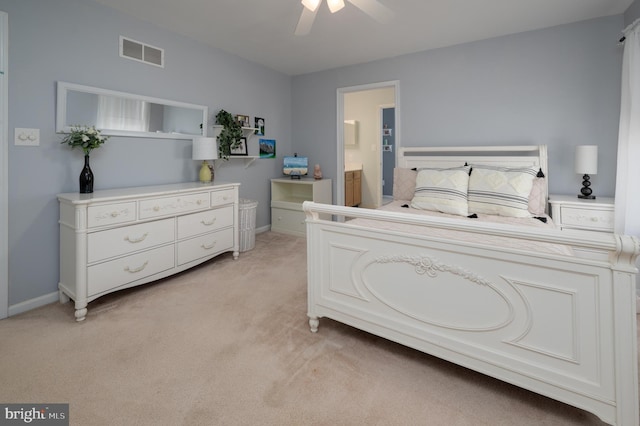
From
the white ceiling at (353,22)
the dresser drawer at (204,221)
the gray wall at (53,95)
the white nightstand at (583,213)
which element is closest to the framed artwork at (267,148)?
the gray wall at (53,95)

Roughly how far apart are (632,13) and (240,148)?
13.6 ft

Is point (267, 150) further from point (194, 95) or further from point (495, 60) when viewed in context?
point (495, 60)

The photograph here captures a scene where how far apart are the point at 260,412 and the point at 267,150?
3828 millimetres

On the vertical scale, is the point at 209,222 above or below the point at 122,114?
below

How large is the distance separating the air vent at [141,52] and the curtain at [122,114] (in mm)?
420

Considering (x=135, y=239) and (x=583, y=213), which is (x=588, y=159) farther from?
(x=135, y=239)

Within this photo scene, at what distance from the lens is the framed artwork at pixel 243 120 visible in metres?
4.08

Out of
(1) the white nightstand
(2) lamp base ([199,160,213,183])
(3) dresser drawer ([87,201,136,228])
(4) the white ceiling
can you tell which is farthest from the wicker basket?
(1) the white nightstand

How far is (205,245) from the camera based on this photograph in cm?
318

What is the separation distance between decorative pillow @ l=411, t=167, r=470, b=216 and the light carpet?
1457 millimetres

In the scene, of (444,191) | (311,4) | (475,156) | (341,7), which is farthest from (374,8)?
(475,156)

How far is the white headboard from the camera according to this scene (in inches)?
126

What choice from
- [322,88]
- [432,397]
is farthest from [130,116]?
[432,397]

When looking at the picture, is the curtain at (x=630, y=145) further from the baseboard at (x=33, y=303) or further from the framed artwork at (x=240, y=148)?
the baseboard at (x=33, y=303)
